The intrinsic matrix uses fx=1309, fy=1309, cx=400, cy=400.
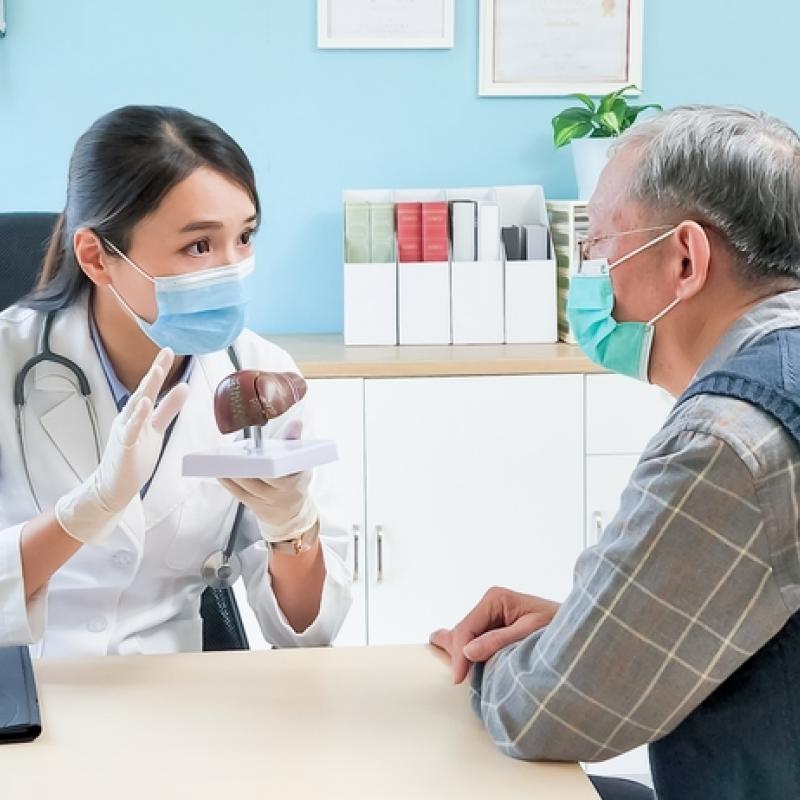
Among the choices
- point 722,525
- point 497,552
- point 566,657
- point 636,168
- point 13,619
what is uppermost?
point 636,168

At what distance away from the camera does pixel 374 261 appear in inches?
114

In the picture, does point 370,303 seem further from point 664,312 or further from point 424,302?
point 664,312

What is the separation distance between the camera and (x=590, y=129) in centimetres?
299

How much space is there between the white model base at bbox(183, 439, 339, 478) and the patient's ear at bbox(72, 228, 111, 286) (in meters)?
0.38

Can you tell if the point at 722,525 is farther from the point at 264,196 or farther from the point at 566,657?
the point at 264,196

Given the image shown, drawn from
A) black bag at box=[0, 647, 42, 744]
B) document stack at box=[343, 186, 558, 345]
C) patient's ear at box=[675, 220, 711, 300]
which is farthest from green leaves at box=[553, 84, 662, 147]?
black bag at box=[0, 647, 42, 744]

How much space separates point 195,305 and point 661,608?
2.80 ft

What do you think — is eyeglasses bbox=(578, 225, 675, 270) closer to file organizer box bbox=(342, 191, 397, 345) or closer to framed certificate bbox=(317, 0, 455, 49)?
file organizer box bbox=(342, 191, 397, 345)

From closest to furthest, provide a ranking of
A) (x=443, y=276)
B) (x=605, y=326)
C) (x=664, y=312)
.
→ 1. (x=664, y=312)
2. (x=605, y=326)
3. (x=443, y=276)

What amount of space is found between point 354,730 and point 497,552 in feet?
5.02

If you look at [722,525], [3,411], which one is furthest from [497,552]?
[722,525]

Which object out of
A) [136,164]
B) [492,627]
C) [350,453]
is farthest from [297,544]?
[350,453]

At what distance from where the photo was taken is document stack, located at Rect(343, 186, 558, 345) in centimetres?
286

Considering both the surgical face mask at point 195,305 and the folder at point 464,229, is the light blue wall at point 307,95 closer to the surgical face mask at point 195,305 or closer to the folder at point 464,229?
the folder at point 464,229
